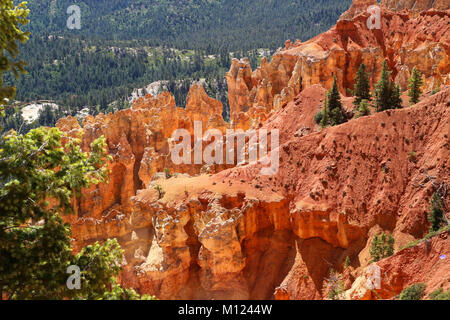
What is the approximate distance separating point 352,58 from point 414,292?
141ft

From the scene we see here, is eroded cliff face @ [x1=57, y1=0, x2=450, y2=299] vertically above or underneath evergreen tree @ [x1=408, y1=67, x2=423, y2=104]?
underneath

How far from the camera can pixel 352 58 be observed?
192 feet

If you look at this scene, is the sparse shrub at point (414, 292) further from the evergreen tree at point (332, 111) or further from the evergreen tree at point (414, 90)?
the evergreen tree at point (414, 90)

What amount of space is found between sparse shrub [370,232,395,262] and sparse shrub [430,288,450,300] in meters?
7.21

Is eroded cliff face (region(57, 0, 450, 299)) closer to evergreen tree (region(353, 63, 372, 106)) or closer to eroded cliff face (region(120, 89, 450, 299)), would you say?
eroded cliff face (region(120, 89, 450, 299))

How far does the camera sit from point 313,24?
613ft

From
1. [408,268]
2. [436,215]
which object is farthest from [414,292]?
[436,215]

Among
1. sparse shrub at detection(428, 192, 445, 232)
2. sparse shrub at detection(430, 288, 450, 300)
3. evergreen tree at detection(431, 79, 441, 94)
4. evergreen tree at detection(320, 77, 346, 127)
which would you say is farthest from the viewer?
evergreen tree at detection(320, 77, 346, 127)

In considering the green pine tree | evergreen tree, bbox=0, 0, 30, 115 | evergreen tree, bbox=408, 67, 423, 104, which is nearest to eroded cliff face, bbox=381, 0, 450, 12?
evergreen tree, bbox=408, 67, 423, 104

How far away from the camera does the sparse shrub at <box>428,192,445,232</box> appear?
26609 millimetres

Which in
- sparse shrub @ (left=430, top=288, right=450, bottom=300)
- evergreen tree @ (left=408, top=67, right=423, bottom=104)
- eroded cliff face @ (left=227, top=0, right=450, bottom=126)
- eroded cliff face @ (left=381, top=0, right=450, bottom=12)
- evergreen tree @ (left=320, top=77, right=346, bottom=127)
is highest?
eroded cliff face @ (left=381, top=0, right=450, bottom=12)
